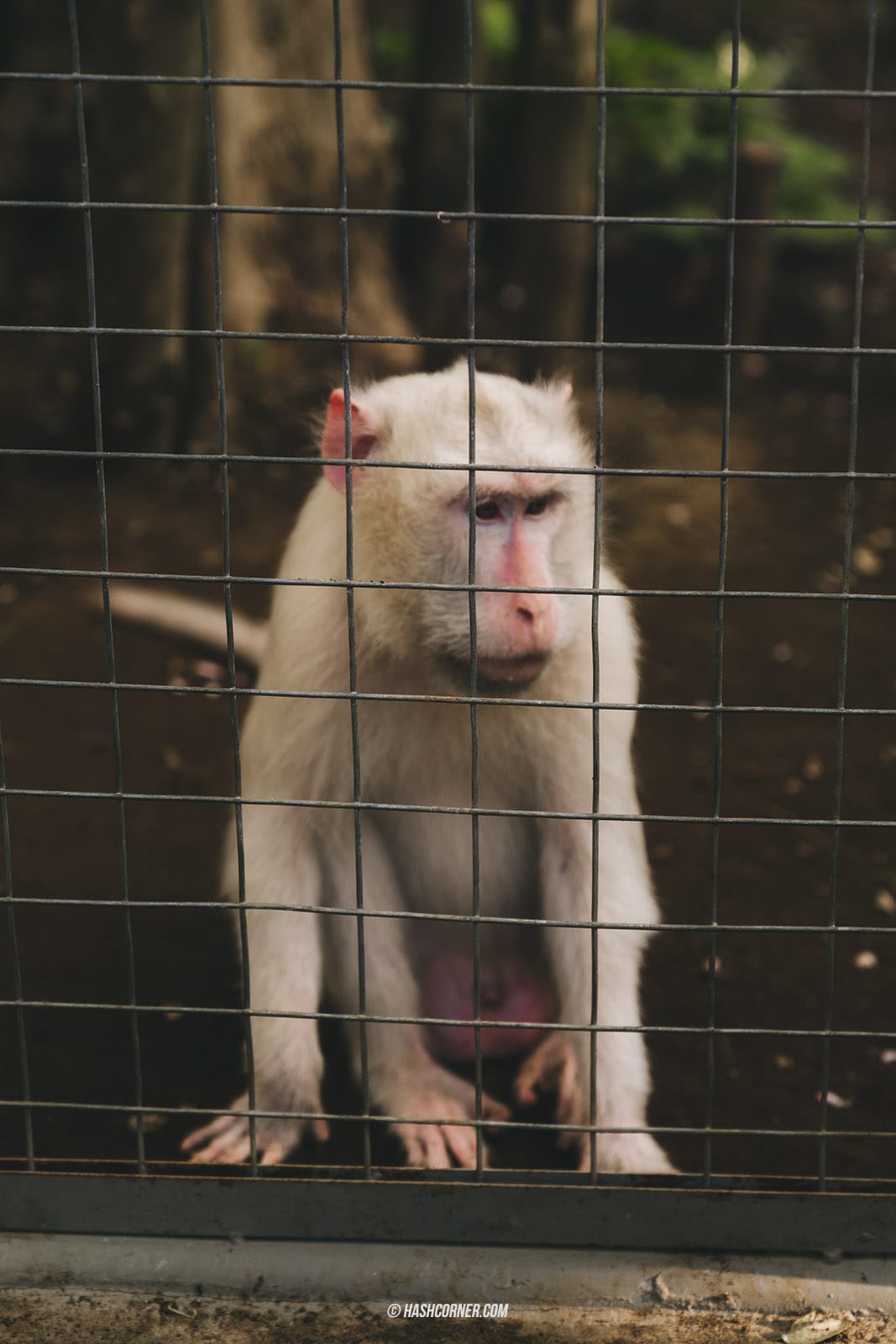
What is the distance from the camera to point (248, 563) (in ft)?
20.2

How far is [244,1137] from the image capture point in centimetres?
296

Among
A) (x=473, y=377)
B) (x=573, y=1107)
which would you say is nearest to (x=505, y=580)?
(x=473, y=377)

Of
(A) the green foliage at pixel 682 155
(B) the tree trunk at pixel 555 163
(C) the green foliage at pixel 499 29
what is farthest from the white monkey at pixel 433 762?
(C) the green foliage at pixel 499 29

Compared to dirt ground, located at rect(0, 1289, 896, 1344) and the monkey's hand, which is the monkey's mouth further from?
dirt ground, located at rect(0, 1289, 896, 1344)

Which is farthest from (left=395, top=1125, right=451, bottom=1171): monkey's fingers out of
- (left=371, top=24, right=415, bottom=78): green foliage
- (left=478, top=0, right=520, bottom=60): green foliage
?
(left=371, top=24, right=415, bottom=78): green foliage

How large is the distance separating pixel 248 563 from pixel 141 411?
1.00 m

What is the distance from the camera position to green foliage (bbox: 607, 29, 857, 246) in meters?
9.55

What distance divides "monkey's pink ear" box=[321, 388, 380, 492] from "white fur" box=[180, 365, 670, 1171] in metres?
0.04

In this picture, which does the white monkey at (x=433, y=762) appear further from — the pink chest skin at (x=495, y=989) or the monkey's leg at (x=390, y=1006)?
the pink chest skin at (x=495, y=989)

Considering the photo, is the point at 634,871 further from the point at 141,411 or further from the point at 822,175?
the point at 822,175

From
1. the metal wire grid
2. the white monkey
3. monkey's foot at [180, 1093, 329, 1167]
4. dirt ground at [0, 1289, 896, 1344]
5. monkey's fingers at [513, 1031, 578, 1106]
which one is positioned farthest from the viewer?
monkey's fingers at [513, 1031, 578, 1106]

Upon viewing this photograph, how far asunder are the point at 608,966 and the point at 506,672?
67 centimetres

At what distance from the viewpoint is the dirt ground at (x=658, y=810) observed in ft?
10.2

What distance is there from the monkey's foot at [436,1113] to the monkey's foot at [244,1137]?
0.57 feet
